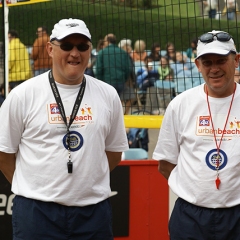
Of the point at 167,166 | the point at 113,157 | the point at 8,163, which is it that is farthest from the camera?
the point at 113,157

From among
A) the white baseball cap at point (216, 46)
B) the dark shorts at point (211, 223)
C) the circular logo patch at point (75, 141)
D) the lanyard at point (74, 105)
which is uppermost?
the white baseball cap at point (216, 46)

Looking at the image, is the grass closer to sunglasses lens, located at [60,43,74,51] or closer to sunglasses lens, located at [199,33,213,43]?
sunglasses lens, located at [199,33,213,43]

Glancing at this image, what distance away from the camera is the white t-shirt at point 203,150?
4496mm

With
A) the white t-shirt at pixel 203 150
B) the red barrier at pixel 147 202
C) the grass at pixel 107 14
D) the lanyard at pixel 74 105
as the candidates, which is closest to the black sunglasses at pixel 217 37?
the white t-shirt at pixel 203 150

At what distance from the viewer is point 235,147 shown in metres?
4.52

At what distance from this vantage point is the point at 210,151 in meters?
4.53

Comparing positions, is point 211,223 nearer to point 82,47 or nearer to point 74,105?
point 74,105

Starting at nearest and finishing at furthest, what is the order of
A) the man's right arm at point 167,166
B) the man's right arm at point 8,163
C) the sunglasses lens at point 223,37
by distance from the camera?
the sunglasses lens at point 223,37 → the man's right arm at point 8,163 → the man's right arm at point 167,166

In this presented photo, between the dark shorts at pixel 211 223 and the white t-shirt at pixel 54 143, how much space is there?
0.59m

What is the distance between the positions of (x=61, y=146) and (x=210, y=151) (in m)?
0.96

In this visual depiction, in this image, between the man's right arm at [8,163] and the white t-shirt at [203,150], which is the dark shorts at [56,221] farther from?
the white t-shirt at [203,150]

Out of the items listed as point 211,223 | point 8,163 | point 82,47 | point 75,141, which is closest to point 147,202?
point 8,163

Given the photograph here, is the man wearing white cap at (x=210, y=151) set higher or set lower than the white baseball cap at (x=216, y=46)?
lower

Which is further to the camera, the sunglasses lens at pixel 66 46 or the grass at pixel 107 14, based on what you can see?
the grass at pixel 107 14
